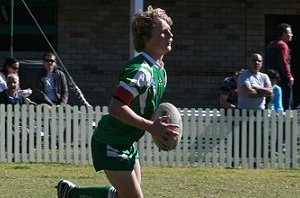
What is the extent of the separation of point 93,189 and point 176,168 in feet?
23.2

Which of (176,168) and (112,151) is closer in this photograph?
(112,151)

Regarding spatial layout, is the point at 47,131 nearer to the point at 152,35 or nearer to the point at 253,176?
the point at 253,176

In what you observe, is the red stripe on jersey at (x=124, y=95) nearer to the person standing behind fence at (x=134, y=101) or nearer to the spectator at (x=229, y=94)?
the person standing behind fence at (x=134, y=101)

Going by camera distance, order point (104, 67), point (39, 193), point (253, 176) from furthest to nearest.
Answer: point (104, 67) → point (253, 176) → point (39, 193)

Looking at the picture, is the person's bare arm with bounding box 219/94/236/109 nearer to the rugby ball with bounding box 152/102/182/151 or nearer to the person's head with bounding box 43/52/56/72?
the person's head with bounding box 43/52/56/72

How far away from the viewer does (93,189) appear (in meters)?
7.42

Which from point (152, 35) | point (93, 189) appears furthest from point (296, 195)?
point (152, 35)

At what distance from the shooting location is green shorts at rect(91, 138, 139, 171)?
6.80 m

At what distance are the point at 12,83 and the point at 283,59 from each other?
4539 mm

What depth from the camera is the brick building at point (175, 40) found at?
19.5 m

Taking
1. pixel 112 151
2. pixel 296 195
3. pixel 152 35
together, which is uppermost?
pixel 152 35

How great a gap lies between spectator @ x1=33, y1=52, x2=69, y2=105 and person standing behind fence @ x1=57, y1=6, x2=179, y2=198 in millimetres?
8982

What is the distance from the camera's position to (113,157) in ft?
22.3

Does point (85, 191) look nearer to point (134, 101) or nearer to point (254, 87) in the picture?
point (134, 101)
